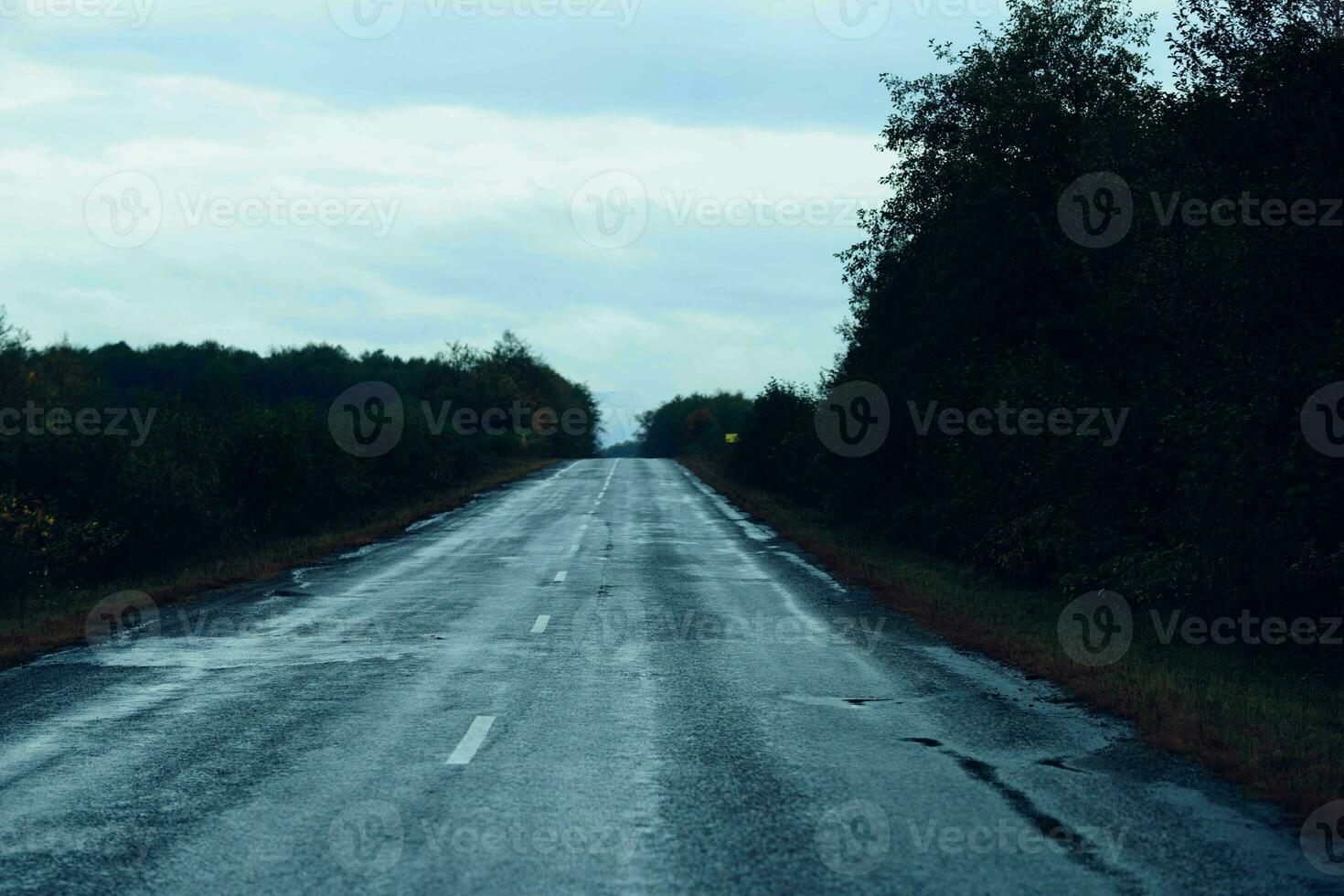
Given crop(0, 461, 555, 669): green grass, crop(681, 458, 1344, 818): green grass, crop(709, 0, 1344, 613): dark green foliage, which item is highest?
crop(709, 0, 1344, 613): dark green foliage

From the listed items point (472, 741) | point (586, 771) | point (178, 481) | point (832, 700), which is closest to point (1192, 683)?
point (832, 700)

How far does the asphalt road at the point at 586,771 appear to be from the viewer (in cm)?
598

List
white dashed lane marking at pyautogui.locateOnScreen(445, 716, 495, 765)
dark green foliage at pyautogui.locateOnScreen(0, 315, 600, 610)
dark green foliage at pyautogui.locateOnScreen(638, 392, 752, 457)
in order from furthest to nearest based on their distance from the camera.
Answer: dark green foliage at pyautogui.locateOnScreen(638, 392, 752, 457) < dark green foliage at pyautogui.locateOnScreen(0, 315, 600, 610) < white dashed lane marking at pyautogui.locateOnScreen(445, 716, 495, 765)

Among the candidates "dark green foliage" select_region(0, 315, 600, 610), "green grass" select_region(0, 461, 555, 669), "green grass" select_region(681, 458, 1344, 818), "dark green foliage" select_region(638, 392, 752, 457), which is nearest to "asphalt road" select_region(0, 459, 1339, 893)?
"green grass" select_region(681, 458, 1344, 818)

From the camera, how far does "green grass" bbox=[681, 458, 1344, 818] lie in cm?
805

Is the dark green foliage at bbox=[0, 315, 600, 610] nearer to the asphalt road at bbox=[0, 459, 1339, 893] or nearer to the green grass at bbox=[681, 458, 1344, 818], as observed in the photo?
the asphalt road at bbox=[0, 459, 1339, 893]

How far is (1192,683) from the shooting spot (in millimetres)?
11242

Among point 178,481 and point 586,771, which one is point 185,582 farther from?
point 586,771

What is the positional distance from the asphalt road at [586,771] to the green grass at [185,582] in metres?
0.85

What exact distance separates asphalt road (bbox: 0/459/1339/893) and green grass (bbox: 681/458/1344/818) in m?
0.35

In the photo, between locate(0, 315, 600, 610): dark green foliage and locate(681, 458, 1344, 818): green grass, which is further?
locate(0, 315, 600, 610): dark green foliage

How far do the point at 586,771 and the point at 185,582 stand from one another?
15.3 metres

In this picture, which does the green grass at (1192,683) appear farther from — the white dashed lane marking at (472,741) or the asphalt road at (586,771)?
the white dashed lane marking at (472,741)

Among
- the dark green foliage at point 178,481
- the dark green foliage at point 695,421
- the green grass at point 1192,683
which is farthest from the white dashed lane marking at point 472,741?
the dark green foliage at point 695,421
